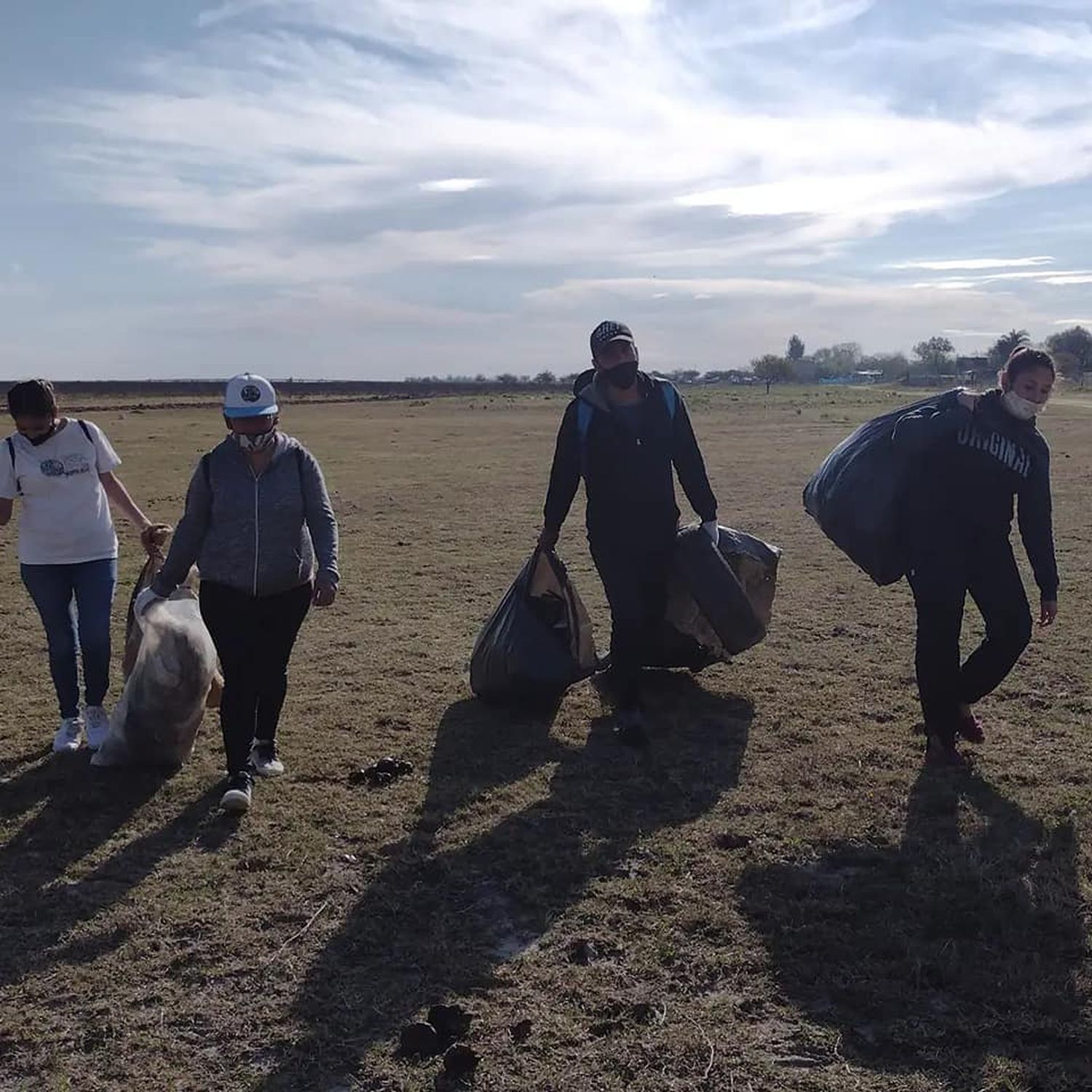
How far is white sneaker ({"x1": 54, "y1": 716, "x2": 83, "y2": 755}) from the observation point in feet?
16.8

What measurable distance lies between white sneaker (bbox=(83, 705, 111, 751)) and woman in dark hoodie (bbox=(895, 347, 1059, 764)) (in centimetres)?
368

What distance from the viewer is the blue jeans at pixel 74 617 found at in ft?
16.4

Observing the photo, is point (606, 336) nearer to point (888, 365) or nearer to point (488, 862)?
point (488, 862)

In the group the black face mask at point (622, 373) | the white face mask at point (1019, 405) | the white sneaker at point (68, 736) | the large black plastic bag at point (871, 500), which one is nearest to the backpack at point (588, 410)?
the black face mask at point (622, 373)

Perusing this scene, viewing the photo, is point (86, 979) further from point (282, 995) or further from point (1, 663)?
point (1, 663)

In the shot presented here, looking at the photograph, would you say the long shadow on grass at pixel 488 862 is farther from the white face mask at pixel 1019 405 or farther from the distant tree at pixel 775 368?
the distant tree at pixel 775 368

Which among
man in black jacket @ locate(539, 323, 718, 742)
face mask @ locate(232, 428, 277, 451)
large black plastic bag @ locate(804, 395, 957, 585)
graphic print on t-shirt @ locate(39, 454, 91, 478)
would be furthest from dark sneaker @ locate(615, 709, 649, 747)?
graphic print on t-shirt @ locate(39, 454, 91, 478)

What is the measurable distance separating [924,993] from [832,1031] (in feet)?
1.11

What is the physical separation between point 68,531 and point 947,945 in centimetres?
388

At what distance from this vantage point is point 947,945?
3.34m

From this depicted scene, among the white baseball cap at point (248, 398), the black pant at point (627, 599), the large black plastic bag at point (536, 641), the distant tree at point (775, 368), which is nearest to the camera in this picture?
the white baseball cap at point (248, 398)

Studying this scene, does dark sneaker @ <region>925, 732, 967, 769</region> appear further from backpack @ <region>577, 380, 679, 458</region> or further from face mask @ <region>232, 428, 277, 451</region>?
face mask @ <region>232, 428, 277, 451</region>

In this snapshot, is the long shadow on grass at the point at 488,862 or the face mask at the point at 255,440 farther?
the face mask at the point at 255,440

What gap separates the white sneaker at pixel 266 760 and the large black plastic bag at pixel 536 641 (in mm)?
1172
